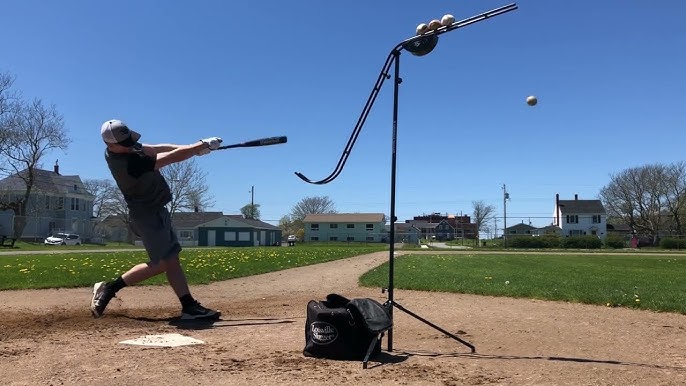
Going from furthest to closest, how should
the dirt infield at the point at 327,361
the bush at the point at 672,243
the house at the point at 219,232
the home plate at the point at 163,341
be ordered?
1. the house at the point at 219,232
2. the bush at the point at 672,243
3. the home plate at the point at 163,341
4. the dirt infield at the point at 327,361

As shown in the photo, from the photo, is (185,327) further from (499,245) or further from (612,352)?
(499,245)

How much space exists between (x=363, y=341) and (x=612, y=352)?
209 cm

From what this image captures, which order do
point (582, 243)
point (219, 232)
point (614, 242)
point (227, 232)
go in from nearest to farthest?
point (582, 243), point (614, 242), point (227, 232), point (219, 232)

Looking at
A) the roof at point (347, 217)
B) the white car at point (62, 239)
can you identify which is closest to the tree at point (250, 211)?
the roof at point (347, 217)

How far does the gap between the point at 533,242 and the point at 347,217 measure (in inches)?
1720

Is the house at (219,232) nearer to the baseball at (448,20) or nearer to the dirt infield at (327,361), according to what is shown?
the dirt infield at (327,361)

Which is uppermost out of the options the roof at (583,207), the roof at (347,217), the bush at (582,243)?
the roof at (583,207)

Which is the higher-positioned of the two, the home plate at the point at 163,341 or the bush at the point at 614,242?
the bush at the point at 614,242

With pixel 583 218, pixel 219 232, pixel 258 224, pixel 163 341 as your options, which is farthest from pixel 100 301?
pixel 583 218

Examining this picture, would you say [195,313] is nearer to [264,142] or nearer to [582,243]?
[264,142]

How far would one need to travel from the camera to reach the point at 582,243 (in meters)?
51.6

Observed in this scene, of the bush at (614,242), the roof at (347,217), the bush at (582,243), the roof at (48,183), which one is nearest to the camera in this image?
the bush at (582,243)

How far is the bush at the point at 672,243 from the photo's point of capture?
166 feet

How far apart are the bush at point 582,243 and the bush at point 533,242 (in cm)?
80
